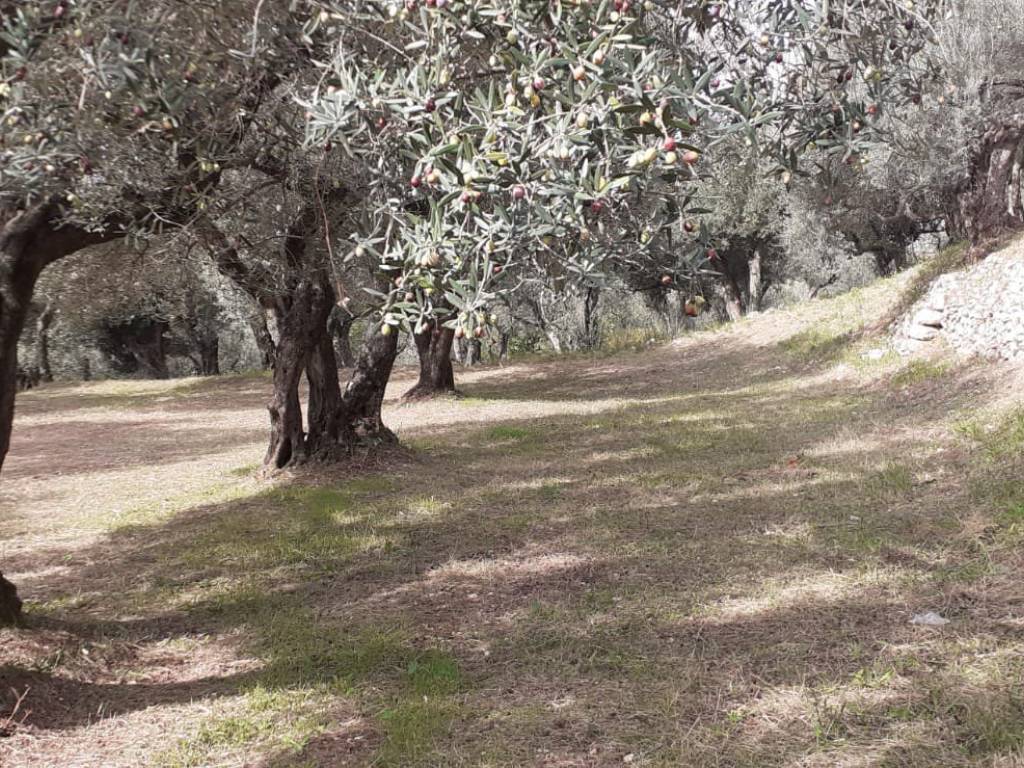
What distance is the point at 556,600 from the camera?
6715mm

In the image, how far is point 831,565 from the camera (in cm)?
681

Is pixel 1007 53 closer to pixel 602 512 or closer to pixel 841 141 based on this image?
pixel 602 512

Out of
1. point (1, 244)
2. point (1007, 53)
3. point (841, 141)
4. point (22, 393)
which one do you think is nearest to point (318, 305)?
point (1, 244)

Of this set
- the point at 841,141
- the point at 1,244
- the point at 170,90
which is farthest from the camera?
the point at 1,244

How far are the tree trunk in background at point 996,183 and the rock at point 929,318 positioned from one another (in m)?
2.02

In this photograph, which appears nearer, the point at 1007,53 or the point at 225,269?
the point at 225,269

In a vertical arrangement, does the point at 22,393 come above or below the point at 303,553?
above

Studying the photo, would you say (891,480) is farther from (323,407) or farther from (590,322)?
(590,322)

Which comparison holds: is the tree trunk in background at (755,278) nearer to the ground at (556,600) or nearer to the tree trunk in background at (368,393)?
the ground at (556,600)

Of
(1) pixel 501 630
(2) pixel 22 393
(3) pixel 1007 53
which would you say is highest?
(3) pixel 1007 53

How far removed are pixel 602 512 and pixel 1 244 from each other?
6.21 metres

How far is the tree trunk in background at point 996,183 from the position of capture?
16.4 meters

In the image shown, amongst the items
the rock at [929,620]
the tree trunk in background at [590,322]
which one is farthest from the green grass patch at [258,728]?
the tree trunk in background at [590,322]

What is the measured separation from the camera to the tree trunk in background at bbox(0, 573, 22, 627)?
230 inches
